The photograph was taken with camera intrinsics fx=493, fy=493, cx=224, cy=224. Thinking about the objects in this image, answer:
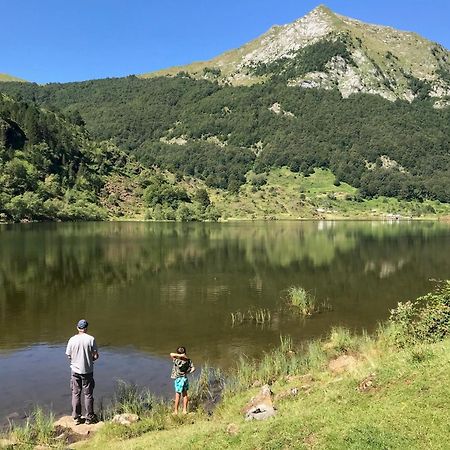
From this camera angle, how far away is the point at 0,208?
512ft

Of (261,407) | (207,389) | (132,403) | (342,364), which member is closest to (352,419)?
(261,407)

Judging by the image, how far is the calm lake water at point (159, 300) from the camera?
82.1 ft

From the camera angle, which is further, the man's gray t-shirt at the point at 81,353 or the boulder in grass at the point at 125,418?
the man's gray t-shirt at the point at 81,353

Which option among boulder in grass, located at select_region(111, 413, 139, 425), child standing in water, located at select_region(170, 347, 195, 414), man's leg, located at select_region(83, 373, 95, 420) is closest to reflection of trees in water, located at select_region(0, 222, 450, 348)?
child standing in water, located at select_region(170, 347, 195, 414)

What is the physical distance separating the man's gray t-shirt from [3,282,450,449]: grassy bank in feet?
7.66

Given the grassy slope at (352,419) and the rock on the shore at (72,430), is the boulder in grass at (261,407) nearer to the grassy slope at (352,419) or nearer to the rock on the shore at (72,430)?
the grassy slope at (352,419)

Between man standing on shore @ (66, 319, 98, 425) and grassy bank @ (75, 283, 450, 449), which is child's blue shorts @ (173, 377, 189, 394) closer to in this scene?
grassy bank @ (75, 283, 450, 449)

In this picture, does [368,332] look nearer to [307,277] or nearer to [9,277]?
[307,277]

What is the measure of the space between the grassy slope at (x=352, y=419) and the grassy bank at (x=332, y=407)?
0.02 m

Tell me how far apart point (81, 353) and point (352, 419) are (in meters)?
9.94

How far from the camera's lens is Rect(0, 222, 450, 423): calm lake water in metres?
25.0

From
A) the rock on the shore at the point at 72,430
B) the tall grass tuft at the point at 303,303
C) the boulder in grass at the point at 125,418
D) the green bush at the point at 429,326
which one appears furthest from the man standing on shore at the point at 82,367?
the tall grass tuft at the point at 303,303

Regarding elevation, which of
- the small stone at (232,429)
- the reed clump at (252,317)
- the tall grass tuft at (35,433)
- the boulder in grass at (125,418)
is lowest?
the reed clump at (252,317)

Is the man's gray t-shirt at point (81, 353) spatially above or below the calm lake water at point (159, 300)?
above
